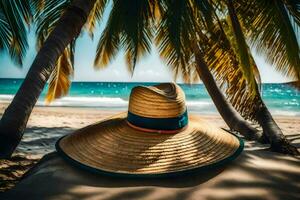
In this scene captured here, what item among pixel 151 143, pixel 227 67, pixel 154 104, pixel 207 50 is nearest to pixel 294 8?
pixel 227 67

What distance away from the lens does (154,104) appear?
210cm

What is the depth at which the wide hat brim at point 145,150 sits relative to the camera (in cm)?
189

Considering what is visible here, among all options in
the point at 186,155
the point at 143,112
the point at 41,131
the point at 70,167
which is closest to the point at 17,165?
the point at 70,167

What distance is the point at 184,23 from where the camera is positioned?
133 inches

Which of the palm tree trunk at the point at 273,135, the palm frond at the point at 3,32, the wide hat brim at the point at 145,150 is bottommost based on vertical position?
the palm tree trunk at the point at 273,135

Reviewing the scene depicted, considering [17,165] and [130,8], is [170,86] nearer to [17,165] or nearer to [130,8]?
[130,8]

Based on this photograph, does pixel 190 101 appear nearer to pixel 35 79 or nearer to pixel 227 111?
pixel 227 111

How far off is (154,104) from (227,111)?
3.69 meters

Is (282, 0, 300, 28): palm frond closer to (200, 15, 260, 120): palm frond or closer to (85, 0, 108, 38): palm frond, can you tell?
(200, 15, 260, 120): palm frond

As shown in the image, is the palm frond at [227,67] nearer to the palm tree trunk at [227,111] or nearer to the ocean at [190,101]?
the palm tree trunk at [227,111]

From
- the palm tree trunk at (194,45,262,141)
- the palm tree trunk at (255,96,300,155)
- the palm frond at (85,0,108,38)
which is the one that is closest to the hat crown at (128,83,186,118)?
the palm tree trunk at (255,96,300,155)

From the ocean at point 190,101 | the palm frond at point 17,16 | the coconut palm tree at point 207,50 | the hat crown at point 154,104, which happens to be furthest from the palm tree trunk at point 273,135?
the palm frond at point 17,16

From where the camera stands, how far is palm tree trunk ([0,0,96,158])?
2.57m

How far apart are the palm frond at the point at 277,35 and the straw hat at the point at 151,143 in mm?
2181
